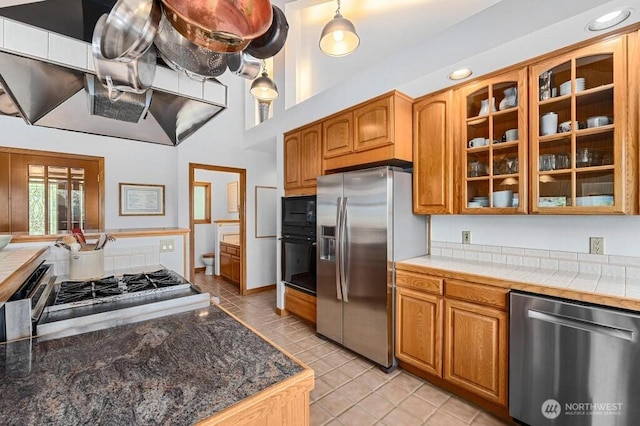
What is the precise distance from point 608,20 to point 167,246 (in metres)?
3.01

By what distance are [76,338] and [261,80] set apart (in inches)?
84.7

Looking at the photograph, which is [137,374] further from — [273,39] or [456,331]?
[456,331]

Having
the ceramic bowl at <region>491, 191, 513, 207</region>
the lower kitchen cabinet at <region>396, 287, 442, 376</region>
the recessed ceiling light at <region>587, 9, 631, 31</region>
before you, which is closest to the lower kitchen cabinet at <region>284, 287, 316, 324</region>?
the lower kitchen cabinet at <region>396, 287, 442, 376</region>

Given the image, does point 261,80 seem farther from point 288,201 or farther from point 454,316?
point 454,316

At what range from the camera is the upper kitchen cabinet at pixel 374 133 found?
236 cm

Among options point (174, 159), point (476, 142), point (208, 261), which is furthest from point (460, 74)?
point (208, 261)

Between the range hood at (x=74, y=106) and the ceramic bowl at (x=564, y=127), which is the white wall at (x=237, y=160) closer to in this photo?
the range hood at (x=74, y=106)

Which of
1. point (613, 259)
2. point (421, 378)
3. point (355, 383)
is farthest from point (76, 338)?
point (613, 259)

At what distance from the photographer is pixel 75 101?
1.38m

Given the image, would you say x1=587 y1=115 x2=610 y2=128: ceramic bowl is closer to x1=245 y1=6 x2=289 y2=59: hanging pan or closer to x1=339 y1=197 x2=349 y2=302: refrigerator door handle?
x1=339 y1=197 x2=349 y2=302: refrigerator door handle

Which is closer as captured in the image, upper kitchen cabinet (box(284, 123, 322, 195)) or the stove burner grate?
the stove burner grate

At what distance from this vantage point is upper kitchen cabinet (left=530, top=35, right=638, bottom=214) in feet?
5.25

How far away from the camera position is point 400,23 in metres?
2.53

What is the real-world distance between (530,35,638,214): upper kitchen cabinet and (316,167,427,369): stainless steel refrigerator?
36.2 inches
